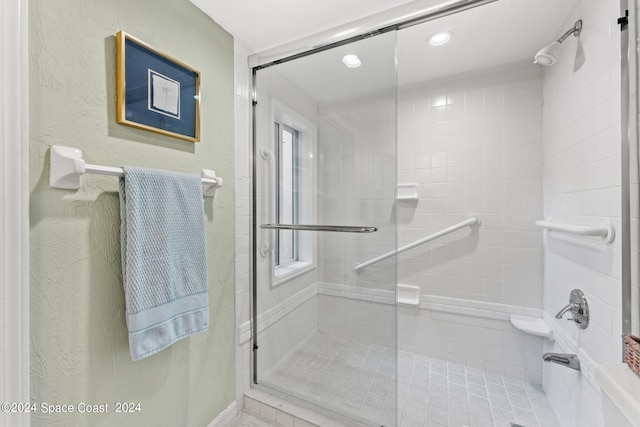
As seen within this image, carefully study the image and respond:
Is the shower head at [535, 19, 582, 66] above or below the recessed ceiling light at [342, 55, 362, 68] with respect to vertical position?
above

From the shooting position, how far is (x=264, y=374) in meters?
1.50

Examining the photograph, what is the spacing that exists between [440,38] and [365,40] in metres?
0.56

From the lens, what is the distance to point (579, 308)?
3.89 ft

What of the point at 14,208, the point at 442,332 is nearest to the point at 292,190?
the point at 14,208

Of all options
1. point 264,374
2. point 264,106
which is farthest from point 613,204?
point 264,374

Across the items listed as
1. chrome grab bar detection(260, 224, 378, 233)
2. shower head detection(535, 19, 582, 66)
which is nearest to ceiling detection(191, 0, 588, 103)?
shower head detection(535, 19, 582, 66)

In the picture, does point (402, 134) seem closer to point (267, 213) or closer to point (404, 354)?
point (267, 213)

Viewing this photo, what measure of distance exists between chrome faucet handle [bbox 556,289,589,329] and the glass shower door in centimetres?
81

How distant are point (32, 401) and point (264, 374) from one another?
0.99m

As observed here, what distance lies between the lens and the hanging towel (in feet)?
2.85

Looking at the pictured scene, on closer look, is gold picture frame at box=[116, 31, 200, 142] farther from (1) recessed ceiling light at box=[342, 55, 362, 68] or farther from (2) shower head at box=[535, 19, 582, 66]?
(2) shower head at box=[535, 19, 582, 66]

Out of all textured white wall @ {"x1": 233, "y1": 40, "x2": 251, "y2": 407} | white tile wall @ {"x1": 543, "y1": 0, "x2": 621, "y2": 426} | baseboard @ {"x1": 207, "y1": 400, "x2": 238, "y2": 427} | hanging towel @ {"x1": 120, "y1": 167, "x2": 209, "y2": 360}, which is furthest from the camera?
textured white wall @ {"x1": 233, "y1": 40, "x2": 251, "y2": 407}

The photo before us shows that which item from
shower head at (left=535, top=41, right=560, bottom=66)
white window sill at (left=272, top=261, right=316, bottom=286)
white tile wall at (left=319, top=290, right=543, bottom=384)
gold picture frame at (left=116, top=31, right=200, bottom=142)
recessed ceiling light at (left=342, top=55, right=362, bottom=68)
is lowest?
white tile wall at (left=319, top=290, right=543, bottom=384)

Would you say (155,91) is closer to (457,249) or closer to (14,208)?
(14,208)
